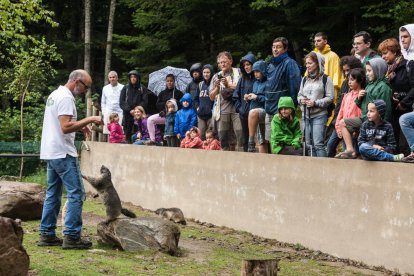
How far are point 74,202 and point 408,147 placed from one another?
12.6 feet

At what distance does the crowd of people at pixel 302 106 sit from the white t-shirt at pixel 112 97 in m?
0.91

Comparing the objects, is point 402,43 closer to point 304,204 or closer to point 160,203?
point 304,204

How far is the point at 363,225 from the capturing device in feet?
30.0

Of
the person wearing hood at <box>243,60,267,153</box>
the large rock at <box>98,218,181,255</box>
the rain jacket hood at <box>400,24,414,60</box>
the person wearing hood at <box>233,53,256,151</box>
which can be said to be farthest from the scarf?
the large rock at <box>98,218,181,255</box>

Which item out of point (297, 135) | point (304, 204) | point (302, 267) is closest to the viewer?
point (302, 267)

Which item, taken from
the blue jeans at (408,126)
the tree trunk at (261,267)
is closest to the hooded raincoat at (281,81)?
the blue jeans at (408,126)

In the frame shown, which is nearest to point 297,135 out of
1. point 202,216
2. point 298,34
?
point 202,216

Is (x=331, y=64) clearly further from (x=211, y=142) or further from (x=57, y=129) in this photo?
(x=57, y=129)

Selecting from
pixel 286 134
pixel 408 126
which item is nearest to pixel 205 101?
pixel 286 134

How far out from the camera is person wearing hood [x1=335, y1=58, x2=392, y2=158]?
29.8 feet

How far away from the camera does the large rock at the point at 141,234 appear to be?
9.30 meters

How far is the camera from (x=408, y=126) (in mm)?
8672

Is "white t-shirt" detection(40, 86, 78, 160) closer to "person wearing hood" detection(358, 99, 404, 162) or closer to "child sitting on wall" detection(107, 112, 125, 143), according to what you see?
"person wearing hood" detection(358, 99, 404, 162)

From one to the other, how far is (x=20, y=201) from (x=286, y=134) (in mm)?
4014
